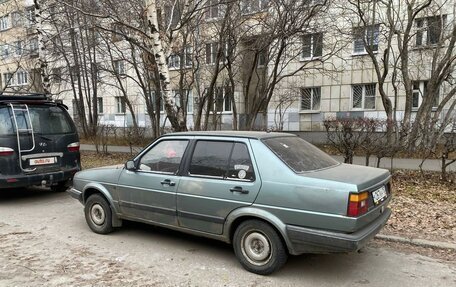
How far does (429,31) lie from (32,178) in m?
16.1

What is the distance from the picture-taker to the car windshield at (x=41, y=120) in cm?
698

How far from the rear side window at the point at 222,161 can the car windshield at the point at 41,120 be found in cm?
442

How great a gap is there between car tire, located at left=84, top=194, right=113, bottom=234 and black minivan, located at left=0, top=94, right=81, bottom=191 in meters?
2.34

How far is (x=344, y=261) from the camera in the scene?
4344 millimetres

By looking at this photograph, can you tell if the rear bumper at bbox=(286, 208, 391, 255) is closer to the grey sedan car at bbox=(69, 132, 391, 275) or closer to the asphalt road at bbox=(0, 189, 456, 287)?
the grey sedan car at bbox=(69, 132, 391, 275)

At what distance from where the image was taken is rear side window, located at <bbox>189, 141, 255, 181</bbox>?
13.5 ft

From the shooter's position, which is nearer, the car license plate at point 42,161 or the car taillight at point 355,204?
the car taillight at point 355,204

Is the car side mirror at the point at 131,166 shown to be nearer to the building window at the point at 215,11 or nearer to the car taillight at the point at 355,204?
the car taillight at the point at 355,204

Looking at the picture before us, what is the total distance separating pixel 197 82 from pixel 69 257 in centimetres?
1397

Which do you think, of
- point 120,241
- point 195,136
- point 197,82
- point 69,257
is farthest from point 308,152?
point 197,82

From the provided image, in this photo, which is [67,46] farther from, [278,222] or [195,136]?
[278,222]

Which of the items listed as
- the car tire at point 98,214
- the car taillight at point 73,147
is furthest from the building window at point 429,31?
the car tire at point 98,214

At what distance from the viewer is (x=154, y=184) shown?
4.72 metres

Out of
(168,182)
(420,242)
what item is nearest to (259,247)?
(168,182)
